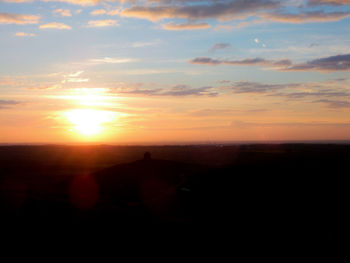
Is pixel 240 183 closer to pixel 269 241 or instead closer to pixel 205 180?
pixel 205 180

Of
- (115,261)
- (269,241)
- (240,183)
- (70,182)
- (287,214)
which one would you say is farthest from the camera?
(70,182)

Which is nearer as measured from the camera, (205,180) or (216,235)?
(216,235)

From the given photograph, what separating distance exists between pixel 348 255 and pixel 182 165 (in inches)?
955

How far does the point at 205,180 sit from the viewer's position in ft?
95.7

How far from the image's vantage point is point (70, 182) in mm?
34688

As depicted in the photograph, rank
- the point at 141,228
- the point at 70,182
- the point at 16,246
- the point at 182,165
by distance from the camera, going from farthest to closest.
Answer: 1. the point at 182,165
2. the point at 70,182
3. the point at 141,228
4. the point at 16,246

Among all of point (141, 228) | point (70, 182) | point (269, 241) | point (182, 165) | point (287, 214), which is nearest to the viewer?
point (269, 241)

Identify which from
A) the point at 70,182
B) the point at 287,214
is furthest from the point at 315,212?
the point at 70,182

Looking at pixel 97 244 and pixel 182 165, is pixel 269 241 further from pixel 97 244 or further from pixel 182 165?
pixel 182 165

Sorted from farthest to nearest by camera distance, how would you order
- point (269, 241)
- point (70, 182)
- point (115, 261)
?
point (70, 182), point (269, 241), point (115, 261)

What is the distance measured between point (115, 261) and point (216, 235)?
444 cm

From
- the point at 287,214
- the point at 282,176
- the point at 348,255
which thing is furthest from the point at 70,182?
the point at 348,255

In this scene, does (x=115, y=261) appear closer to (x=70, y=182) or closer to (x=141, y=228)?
(x=141, y=228)

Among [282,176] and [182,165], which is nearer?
[282,176]
